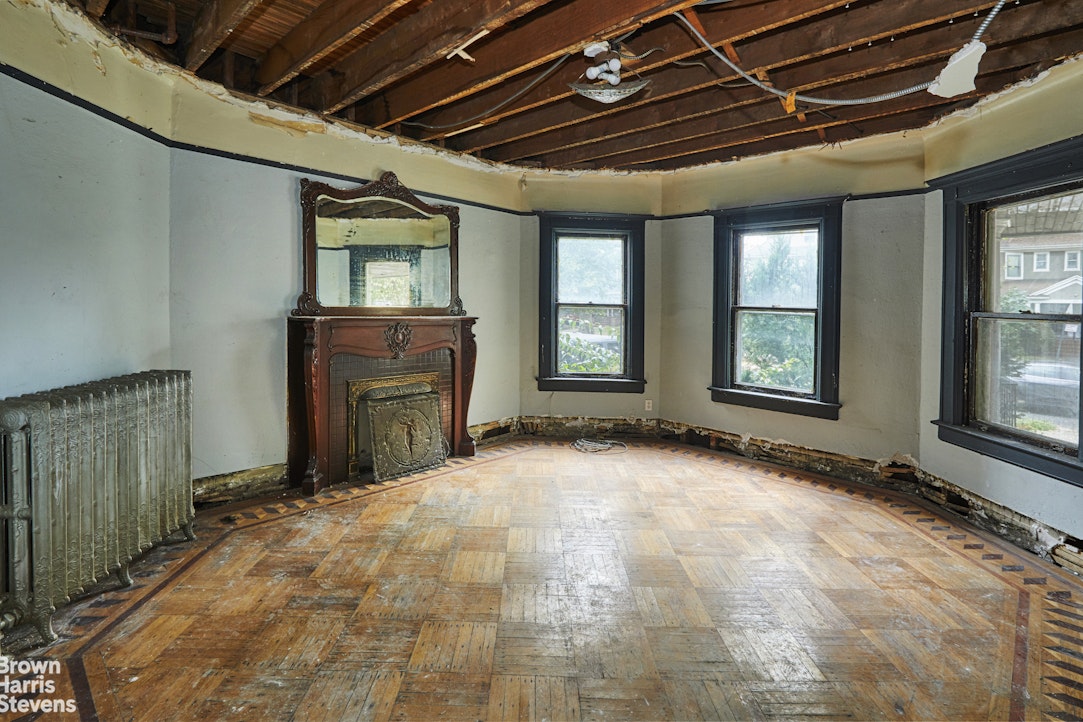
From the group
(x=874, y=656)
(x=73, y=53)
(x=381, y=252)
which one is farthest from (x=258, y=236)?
(x=874, y=656)

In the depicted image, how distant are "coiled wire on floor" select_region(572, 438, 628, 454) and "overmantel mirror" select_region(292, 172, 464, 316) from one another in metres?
1.67

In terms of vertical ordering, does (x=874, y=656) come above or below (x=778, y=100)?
below

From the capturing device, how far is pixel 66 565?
232cm

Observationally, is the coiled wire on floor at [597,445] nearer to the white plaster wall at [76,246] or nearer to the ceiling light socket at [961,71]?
the white plaster wall at [76,246]

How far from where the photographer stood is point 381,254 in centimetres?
452

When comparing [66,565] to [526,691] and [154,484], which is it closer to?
[154,484]

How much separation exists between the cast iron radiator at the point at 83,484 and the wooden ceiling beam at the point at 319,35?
6.06 ft

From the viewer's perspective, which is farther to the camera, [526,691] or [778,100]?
[778,100]

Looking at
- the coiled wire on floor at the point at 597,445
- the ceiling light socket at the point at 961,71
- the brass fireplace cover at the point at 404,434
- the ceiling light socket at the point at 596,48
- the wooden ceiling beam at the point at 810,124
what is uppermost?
the wooden ceiling beam at the point at 810,124

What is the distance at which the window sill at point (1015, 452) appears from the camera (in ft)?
9.61

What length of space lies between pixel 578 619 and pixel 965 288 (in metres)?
3.14

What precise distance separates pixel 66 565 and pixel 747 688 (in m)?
2.62

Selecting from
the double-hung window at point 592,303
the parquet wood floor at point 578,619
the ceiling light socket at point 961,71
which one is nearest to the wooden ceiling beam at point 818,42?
the ceiling light socket at point 961,71

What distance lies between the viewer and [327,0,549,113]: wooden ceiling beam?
107 inches
